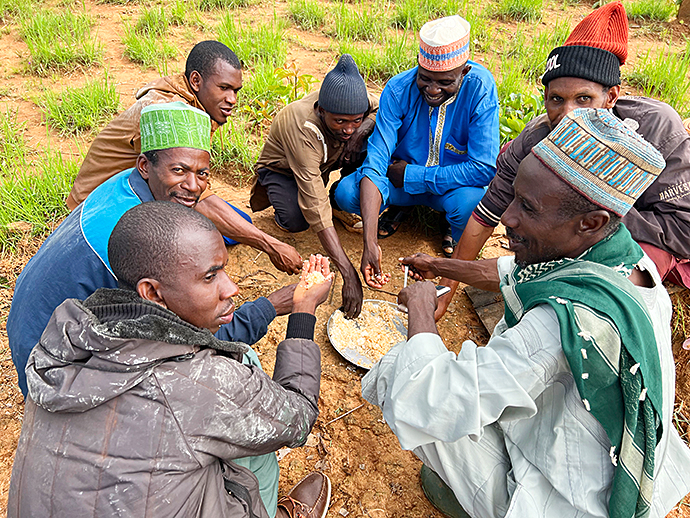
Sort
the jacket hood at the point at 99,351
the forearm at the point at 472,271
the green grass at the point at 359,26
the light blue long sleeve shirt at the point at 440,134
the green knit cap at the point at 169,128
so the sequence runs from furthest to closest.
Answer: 1. the green grass at the point at 359,26
2. the light blue long sleeve shirt at the point at 440,134
3. the forearm at the point at 472,271
4. the green knit cap at the point at 169,128
5. the jacket hood at the point at 99,351

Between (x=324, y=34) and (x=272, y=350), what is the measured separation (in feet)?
16.5

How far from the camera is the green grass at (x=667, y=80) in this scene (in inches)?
190

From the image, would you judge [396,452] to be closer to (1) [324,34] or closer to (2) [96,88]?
(2) [96,88]

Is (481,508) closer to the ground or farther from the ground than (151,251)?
closer to the ground

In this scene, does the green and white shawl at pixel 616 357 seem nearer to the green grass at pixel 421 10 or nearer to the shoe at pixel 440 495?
the shoe at pixel 440 495

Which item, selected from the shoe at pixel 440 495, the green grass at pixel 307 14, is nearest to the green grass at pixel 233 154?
the green grass at pixel 307 14

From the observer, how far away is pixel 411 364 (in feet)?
5.34

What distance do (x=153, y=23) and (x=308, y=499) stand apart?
6353 millimetres

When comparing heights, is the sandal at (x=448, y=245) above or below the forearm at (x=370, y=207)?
below

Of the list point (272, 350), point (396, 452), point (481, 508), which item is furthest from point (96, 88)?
point (481, 508)

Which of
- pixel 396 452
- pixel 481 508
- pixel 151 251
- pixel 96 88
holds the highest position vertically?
pixel 151 251

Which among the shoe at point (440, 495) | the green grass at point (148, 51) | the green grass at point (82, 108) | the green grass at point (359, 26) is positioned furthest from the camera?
the green grass at point (359, 26)

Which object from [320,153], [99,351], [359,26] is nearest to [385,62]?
[359,26]

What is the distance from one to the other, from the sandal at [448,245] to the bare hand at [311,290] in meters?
1.54
